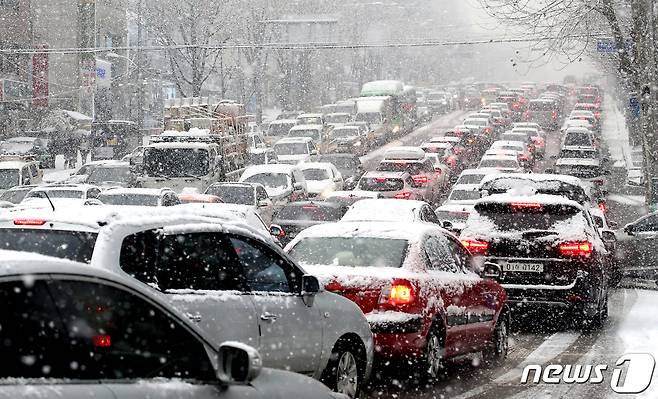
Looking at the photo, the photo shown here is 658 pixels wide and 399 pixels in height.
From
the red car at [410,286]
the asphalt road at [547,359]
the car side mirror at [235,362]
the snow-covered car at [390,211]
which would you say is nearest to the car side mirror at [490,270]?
the red car at [410,286]

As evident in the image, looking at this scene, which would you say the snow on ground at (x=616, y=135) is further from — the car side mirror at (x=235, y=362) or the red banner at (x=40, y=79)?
the car side mirror at (x=235, y=362)

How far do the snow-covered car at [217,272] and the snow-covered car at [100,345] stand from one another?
7.91 ft

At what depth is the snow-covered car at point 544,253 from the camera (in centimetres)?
1445

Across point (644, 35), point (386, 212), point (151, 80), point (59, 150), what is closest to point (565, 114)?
point (151, 80)

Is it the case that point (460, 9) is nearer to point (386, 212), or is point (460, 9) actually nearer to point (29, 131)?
point (29, 131)

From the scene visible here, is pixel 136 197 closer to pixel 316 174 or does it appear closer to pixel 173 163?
pixel 173 163

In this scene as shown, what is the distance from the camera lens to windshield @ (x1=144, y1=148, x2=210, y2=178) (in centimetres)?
2973

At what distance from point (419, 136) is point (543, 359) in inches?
2395

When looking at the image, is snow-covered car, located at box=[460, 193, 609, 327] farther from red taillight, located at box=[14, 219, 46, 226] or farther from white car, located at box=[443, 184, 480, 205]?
white car, located at box=[443, 184, 480, 205]

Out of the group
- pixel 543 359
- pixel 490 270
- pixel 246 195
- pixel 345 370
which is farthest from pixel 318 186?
pixel 345 370

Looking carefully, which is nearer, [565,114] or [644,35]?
[644,35]

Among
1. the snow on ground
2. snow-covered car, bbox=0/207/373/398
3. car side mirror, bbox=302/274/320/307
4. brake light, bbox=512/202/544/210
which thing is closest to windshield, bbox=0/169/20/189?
brake light, bbox=512/202/544/210

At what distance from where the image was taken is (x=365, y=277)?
1048 centimetres

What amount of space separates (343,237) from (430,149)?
35.5 metres
